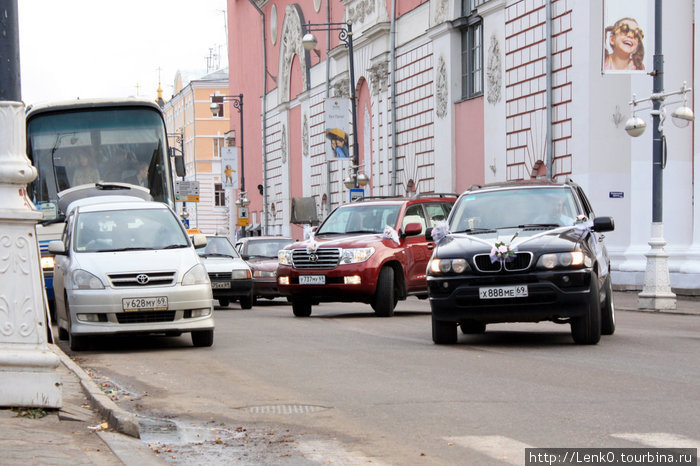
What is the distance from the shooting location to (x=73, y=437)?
6977 mm

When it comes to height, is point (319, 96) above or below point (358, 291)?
above

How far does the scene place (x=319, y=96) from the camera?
58688mm

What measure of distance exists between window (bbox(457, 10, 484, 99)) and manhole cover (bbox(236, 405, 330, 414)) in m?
30.2

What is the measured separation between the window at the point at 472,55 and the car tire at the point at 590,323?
25658 mm

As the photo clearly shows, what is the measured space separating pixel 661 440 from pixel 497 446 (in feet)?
3.15

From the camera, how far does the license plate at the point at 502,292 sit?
1279 cm

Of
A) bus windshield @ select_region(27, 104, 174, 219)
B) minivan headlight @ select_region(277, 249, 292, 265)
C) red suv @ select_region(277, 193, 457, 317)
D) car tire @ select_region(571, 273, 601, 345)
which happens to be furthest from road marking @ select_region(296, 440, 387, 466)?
bus windshield @ select_region(27, 104, 174, 219)

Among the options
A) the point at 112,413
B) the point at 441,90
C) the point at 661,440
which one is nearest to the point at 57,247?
the point at 112,413

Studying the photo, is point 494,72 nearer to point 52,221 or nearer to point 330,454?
point 52,221

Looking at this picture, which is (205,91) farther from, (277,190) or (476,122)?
(476,122)

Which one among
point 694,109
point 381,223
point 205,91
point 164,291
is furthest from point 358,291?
point 205,91

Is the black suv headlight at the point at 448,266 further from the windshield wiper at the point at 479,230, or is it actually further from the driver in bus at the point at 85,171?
the driver in bus at the point at 85,171

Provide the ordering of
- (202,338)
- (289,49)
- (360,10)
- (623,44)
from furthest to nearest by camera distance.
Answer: (289,49) → (360,10) → (623,44) → (202,338)

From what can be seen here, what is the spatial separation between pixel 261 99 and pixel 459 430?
65.3 meters
